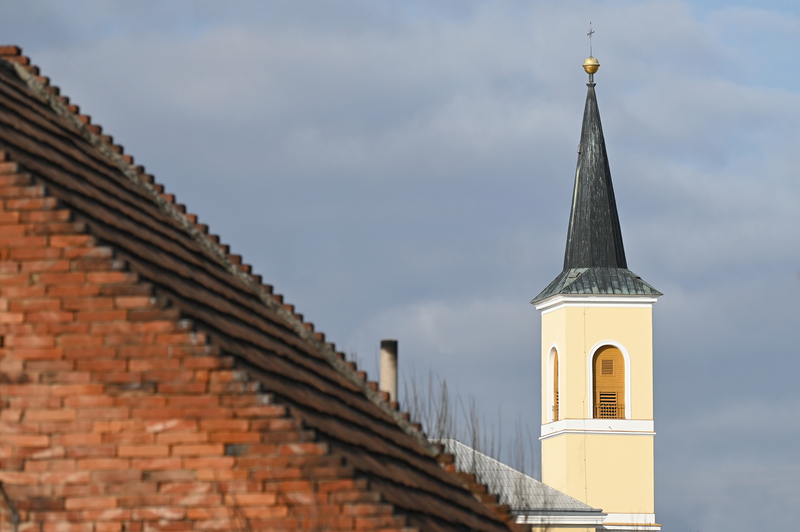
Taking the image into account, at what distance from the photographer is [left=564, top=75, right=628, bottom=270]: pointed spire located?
6188cm

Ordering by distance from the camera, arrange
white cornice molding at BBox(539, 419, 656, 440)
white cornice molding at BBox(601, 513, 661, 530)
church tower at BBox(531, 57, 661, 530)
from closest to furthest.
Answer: white cornice molding at BBox(601, 513, 661, 530) < church tower at BBox(531, 57, 661, 530) < white cornice molding at BBox(539, 419, 656, 440)

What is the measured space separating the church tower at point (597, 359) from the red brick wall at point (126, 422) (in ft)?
175

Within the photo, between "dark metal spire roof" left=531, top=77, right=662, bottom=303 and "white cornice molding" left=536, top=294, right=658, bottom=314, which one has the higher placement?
"dark metal spire roof" left=531, top=77, right=662, bottom=303

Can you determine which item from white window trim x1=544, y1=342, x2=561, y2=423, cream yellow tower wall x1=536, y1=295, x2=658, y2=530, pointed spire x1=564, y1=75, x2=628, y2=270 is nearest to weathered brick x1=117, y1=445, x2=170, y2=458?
cream yellow tower wall x1=536, y1=295, x2=658, y2=530

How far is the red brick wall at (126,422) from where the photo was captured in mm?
7395

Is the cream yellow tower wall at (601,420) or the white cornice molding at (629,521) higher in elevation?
the cream yellow tower wall at (601,420)

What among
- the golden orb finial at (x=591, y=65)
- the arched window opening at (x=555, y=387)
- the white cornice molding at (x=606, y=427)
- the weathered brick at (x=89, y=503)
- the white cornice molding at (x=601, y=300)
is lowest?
the weathered brick at (x=89, y=503)

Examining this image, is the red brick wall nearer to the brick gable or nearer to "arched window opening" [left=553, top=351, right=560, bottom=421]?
the brick gable

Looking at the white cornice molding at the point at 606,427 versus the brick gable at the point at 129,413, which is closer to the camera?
the brick gable at the point at 129,413

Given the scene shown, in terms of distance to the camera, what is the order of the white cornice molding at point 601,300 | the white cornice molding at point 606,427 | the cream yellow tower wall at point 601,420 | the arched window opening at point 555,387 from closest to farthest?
the cream yellow tower wall at point 601,420, the white cornice molding at point 606,427, the white cornice molding at point 601,300, the arched window opening at point 555,387

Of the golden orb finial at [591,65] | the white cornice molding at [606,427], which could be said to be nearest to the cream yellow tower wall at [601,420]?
the white cornice molding at [606,427]

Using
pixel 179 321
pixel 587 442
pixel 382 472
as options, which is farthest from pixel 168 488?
pixel 587 442

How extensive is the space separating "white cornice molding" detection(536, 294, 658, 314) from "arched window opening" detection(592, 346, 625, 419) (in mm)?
1859

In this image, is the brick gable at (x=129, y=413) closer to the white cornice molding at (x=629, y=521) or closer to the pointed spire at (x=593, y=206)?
the white cornice molding at (x=629, y=521)
